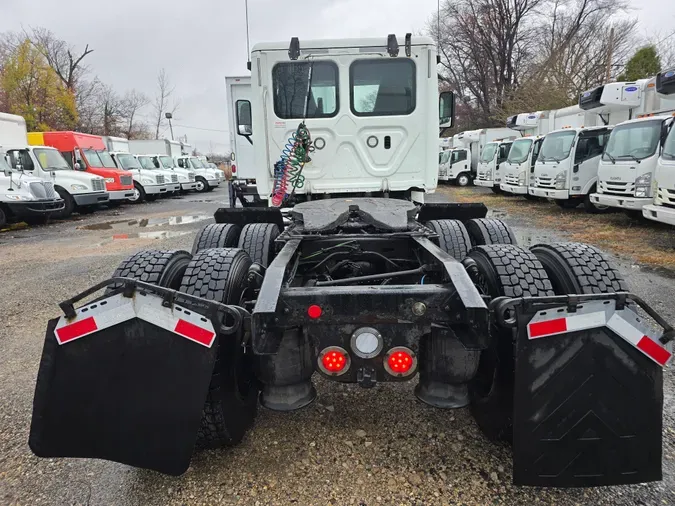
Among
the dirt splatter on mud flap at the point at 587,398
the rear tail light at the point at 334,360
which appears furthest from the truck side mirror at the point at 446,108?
the rear tail light at the point at 334,360

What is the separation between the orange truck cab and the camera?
15633 mm

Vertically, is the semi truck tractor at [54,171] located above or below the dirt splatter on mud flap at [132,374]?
above

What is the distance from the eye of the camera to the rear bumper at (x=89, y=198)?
46.3 ft

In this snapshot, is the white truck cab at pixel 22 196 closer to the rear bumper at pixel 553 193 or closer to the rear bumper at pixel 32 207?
the rear bumper at pixel 32 207

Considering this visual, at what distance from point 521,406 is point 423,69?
14.3 feet

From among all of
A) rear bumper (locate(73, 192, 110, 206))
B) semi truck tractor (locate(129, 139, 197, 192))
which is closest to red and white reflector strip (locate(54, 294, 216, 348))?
rear bumper (locate(73, 192, 110, 206))

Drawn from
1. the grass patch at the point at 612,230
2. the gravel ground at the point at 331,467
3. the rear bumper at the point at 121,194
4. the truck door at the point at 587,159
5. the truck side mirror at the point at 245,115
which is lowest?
the gravel ground at the point at 331,467

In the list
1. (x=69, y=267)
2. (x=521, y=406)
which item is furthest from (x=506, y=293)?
(x=69, y=267)

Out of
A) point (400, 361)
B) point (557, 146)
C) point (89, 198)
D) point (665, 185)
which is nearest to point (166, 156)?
point (89, 198)

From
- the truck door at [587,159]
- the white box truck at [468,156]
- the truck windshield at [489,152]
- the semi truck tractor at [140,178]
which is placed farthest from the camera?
the white box truck at [468,156]

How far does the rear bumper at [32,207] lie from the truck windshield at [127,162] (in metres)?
8.36

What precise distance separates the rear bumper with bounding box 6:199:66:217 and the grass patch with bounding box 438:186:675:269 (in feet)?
39.9

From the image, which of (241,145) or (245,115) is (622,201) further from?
(241,145)

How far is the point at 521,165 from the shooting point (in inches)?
623
